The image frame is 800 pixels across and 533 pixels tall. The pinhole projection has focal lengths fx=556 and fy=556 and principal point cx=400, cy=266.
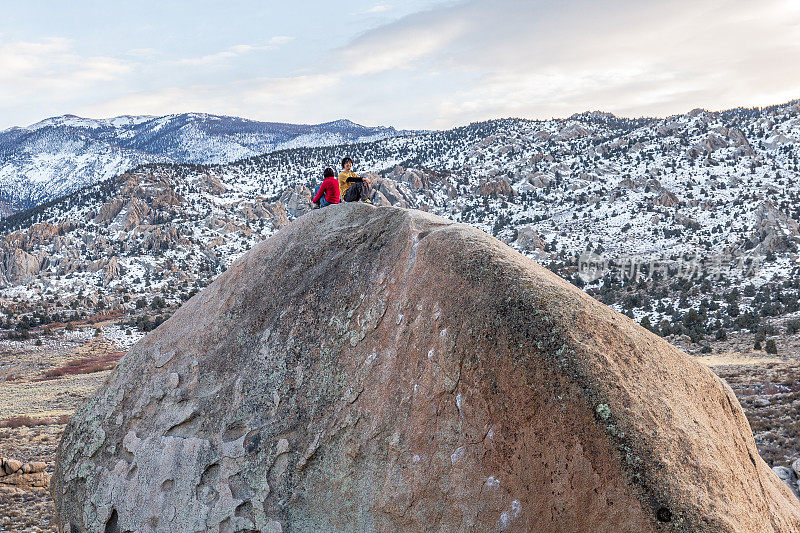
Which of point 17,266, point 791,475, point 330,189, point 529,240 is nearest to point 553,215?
point 529,240

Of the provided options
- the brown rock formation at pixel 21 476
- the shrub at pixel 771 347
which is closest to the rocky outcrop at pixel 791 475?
the brown rock formation at pixel 21 476

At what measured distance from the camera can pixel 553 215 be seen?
80.9 meters

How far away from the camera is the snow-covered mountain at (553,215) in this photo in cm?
4809

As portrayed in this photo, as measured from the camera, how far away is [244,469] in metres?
5.88

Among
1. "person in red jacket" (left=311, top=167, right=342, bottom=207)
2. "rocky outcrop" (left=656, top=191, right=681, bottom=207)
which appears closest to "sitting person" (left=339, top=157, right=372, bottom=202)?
"person in red jacket" (left=311, top=167, right=342, bottom=207)

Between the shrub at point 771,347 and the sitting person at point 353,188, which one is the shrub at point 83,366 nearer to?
the sitting person at point 353,188

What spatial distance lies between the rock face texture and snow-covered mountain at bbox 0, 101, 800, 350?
32.2 m

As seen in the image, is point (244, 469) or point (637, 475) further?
point (244, 469)

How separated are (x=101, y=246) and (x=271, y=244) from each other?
8491 centimetres

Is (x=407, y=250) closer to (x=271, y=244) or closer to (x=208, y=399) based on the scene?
(x=271, y=244)

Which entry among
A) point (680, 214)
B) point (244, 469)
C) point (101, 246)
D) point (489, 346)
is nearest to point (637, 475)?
point (489, 346)

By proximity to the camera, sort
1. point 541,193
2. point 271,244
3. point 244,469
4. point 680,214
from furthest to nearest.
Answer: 1. point 541,193
2. point 680,214
3. point 271,244
4. point 244,469

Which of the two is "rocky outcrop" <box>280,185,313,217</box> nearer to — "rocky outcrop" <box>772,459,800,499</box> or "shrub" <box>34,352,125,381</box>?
"shrub" <box>34,352,125,381</box>

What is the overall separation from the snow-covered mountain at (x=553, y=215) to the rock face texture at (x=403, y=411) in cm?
3219
